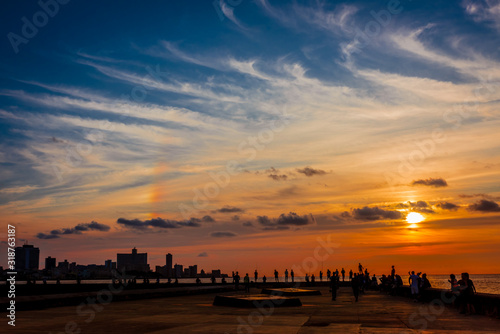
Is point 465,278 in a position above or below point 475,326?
above

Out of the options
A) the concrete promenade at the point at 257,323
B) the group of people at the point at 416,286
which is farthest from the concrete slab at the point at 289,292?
the concrete promenade at the point at 257,323

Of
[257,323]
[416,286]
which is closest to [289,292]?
[416,286]

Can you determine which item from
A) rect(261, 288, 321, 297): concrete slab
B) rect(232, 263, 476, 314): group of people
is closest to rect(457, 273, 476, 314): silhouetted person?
rect(232, 263, 476, 314): group of people

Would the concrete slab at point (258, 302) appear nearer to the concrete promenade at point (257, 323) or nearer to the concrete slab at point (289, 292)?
the concrete promenade at point (257, 323)

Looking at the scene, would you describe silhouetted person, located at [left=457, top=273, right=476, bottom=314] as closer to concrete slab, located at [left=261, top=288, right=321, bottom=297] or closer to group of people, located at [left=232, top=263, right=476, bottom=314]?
group of people, located at [left=232, top=263, right=476, bottom=314]

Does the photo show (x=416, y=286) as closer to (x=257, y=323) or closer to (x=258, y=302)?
(x=258, y=302)

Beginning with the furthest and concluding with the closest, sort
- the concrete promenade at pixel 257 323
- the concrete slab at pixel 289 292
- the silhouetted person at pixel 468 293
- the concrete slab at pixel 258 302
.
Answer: the concrete slab at pixel 289 292, the concrete slab at pixel 258 302, the silhouetted person at pixel 468 293, the concrete promenade at pixel 257 323

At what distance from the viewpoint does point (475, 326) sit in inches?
629

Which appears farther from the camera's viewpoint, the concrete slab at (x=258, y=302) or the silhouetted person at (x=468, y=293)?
the concrete slab at (x=258, y=302)

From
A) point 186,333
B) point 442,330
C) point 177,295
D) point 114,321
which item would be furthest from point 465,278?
point 177,295

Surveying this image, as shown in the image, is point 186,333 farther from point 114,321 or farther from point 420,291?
point 420,291

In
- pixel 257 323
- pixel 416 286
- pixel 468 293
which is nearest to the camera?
pixel 257 323

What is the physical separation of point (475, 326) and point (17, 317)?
17.1m

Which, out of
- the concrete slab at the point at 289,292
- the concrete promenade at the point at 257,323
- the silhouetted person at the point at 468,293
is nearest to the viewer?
the concrete promenade at the point at 257,323
